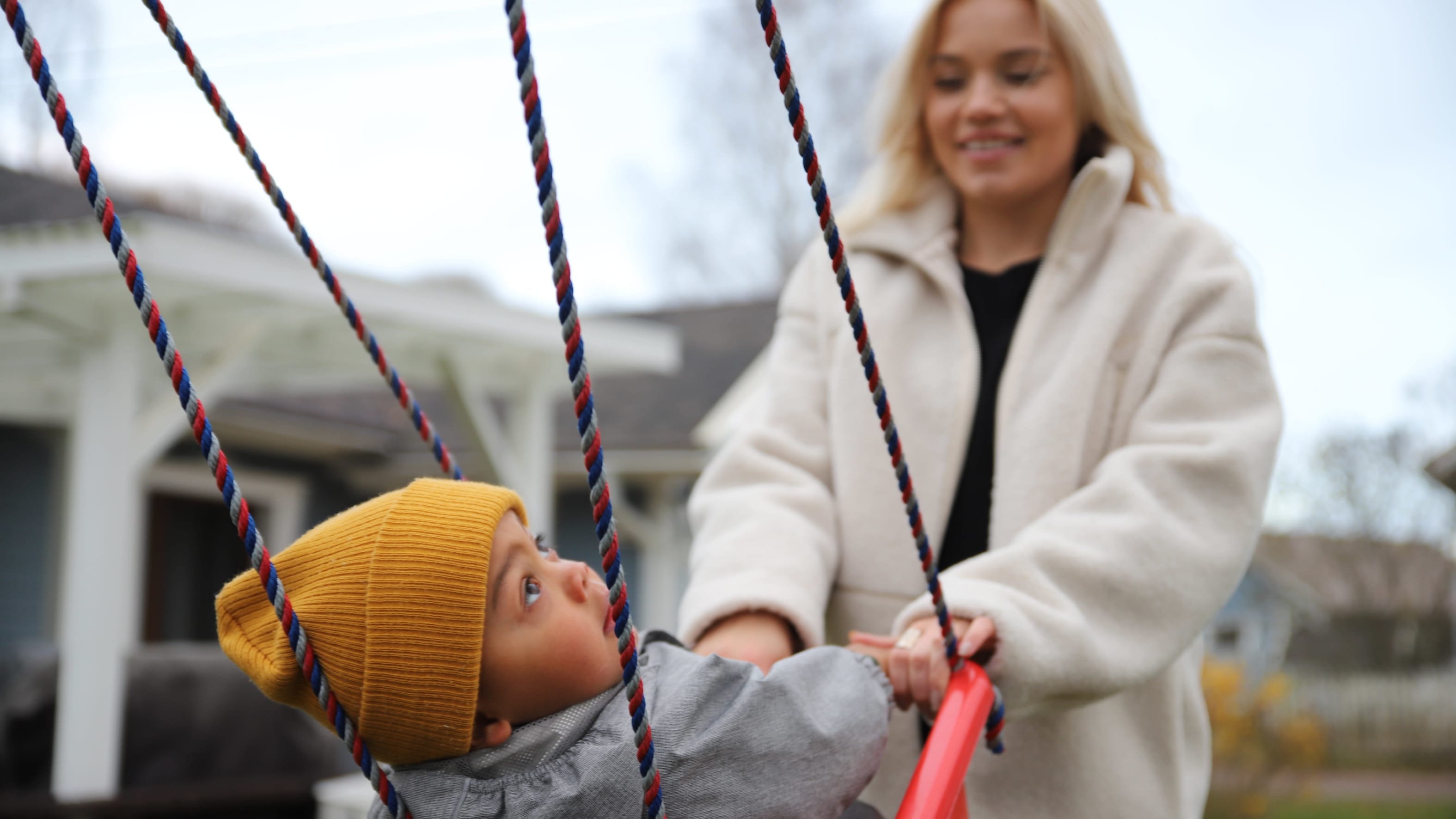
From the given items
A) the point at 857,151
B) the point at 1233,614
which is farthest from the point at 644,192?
the point at 1233,614

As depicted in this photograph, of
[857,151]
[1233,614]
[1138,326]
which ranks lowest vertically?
[1233,614]

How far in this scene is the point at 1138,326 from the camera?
1.62 m

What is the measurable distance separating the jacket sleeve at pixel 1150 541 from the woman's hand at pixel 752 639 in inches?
6.1

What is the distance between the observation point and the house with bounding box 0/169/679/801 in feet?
17.0

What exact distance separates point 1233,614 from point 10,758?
19.8 metres

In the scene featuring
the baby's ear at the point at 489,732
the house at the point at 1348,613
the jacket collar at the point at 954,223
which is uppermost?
the jacket collar at the point at 954,223

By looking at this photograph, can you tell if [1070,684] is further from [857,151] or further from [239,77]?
[239,77]

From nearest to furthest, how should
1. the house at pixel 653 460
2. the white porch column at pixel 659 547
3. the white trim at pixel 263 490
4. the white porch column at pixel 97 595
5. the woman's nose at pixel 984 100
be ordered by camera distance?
the woman's nose at pixel 984 100, the white porch column at pixel 97 595, the white trim at pixel 263 490, the house at pixel 653 460, the white porch column at pixel 659 547

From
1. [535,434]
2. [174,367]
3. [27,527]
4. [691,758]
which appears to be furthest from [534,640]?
[27,527]

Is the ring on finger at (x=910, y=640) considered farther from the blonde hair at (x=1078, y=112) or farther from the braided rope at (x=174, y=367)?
the blonde hair at (x=1078, y=112)

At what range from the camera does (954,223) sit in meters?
1.90

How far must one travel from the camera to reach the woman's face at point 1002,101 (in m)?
1.68

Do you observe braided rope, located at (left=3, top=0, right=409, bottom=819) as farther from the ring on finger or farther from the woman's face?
the woman's face

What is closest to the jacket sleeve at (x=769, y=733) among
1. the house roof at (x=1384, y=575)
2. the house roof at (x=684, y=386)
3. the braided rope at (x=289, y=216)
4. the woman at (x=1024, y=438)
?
the woman at (x=1024, y=438)
